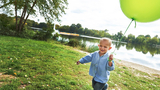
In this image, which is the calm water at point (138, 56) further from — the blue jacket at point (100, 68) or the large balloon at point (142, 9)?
the blue jacket at point (100, 68)

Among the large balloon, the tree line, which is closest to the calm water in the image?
the large balloon

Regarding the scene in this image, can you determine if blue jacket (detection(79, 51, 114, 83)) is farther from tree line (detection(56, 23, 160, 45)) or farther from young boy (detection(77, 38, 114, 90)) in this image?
tree line (detection(56, 23, 160, 45))

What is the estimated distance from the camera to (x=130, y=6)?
217 cm

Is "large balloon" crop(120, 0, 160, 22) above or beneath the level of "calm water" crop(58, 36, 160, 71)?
above

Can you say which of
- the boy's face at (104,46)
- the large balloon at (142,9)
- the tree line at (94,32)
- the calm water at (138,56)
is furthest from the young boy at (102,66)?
the tree line at (94,32)

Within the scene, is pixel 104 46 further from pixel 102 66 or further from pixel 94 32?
pixel 94 32

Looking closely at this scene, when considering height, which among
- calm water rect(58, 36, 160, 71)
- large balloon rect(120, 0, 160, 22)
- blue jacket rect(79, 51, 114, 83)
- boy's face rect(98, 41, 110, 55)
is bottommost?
calm water rect(58, 36, 160, 71)

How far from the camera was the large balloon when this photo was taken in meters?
2.00

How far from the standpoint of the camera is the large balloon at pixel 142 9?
6.57 feet

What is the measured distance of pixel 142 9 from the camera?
2.08 m

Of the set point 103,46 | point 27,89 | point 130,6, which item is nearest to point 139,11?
point 130,6

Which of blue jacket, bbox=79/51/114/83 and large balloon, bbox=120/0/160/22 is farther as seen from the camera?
blue jacket, bbox=79/51/114/83

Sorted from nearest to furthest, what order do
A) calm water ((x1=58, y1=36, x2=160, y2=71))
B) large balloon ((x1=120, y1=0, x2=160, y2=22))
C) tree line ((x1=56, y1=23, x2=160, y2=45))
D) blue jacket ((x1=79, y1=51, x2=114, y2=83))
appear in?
large balloon ((x1=120, y1=0, x2=160, y2=22)), blue jacket ((x1=79, y1=51, x2=114, y2=83)), calm water ((x1=58, y1=36, x2=160, y2=71)), tree line ((x1=56, y1=23, x2=160, y2=45))

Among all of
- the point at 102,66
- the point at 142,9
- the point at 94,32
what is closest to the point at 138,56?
the point at 142,9
